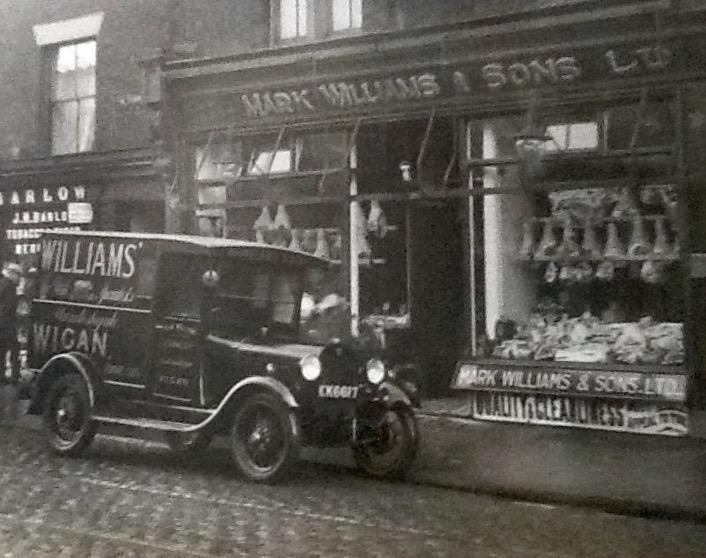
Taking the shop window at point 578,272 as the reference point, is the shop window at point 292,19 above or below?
above

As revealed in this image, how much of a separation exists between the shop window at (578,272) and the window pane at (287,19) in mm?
2925

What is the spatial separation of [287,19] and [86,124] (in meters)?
3.50

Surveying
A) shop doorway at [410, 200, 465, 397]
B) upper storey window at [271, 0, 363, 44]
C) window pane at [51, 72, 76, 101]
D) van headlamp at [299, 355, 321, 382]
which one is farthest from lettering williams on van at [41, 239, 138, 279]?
window pane at [51, 72, 76, 101]

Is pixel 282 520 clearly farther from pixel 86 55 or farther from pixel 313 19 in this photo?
pixel 86 55

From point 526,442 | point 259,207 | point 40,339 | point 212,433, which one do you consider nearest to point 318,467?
point 212,433

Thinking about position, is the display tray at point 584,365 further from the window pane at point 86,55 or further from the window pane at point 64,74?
the window pane at point 64,74

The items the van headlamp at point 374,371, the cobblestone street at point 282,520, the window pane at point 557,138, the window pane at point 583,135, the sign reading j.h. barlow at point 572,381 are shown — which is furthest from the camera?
the window pane at point 557,138

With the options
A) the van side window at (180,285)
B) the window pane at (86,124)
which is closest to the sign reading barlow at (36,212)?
the window pane at (86,124)

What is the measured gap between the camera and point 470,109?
1152 centimetres

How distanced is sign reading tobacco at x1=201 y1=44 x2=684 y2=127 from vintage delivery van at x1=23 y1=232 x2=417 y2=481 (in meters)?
3.14

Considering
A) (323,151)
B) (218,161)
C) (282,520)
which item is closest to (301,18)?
(323,151)

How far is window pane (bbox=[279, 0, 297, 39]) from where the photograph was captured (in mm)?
12891

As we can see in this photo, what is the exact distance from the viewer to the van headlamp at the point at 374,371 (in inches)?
330

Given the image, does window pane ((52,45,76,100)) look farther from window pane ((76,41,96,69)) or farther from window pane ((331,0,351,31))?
window pane ((331,0,351,31))
